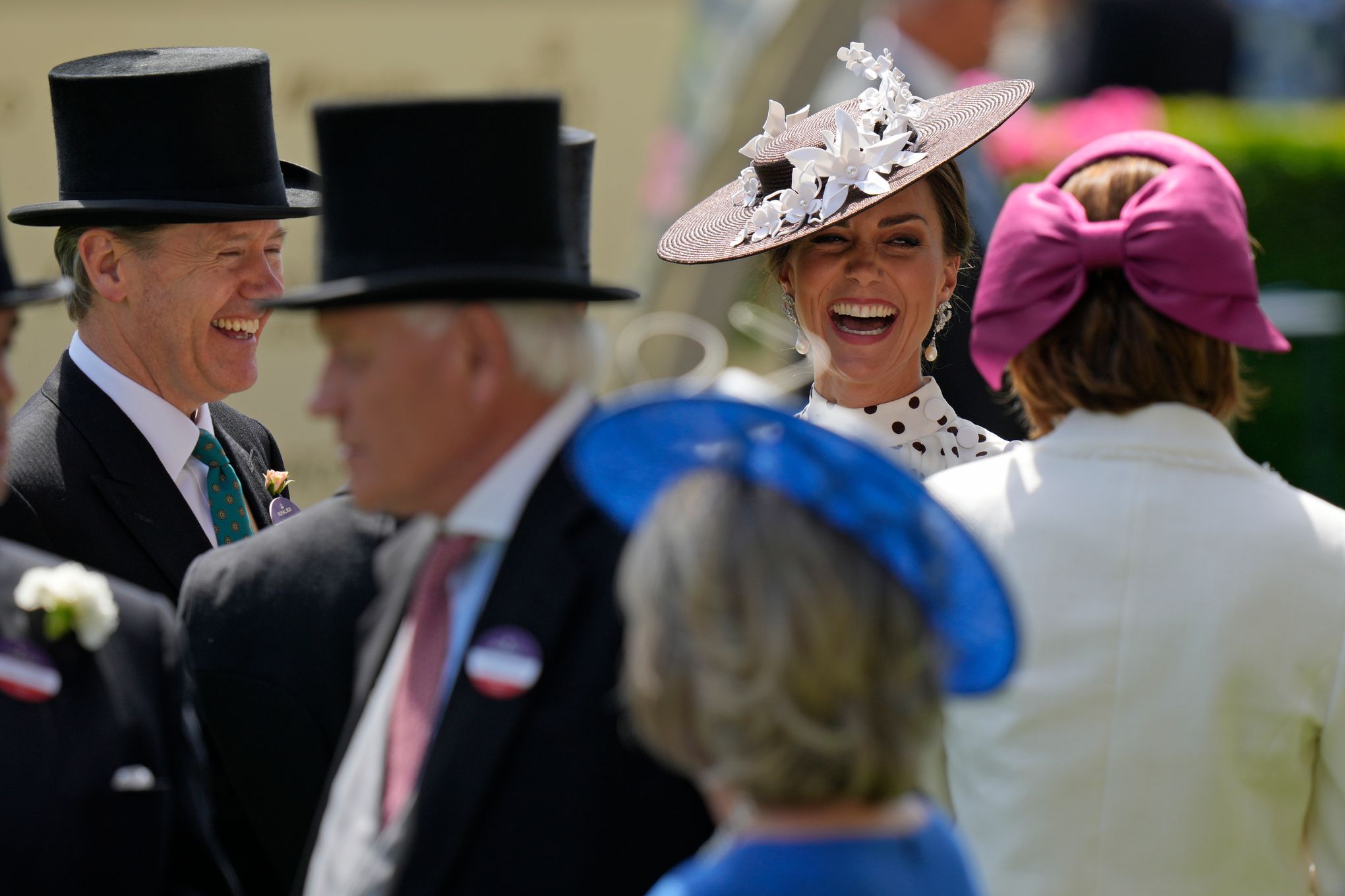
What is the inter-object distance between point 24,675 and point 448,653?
1.75ft

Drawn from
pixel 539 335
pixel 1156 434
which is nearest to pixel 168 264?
pixel 539 335

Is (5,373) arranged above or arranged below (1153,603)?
above

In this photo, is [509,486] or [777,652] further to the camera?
[509,486]

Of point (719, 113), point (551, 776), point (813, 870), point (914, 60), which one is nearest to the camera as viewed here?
point (813, 870)

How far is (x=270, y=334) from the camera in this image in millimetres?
6840

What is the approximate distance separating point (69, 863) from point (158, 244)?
207 cm

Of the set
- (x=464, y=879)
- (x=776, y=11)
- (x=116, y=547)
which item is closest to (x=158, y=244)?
(x=116, y=547)

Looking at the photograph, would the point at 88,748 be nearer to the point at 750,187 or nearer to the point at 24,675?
the point at 24,675

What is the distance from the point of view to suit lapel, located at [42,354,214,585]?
11.6 ft

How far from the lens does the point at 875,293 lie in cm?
371

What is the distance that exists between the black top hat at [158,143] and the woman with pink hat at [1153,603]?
1.98 m

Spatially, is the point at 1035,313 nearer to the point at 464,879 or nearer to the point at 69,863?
the point at 464,879

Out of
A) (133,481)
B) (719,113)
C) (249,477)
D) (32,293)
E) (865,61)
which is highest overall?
(865,61)

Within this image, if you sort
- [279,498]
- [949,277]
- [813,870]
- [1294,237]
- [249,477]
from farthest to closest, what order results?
[1294,237] → [249,477] → [949,277] → [279,498] → [813,870]
